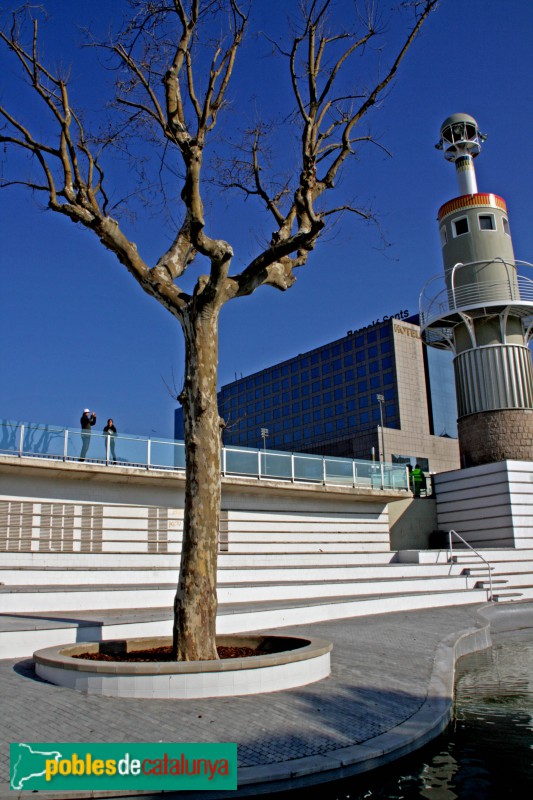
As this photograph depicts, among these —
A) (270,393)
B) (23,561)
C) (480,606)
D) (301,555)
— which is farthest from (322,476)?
(270,393)

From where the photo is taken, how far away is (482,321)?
29.2 m

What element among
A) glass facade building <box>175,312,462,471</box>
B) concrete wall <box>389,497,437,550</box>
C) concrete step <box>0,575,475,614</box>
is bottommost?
concrete step <box>0,575,475,614</box>

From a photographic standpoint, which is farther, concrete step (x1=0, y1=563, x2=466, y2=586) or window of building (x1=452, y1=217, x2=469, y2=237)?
window of building (x1=452, y1=217, x2=469, y2=237)

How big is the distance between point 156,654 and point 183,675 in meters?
1.71

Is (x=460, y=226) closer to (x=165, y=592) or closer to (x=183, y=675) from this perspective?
(x=165, y=592)

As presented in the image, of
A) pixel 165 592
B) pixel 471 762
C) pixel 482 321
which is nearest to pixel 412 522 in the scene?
pixel 482 321

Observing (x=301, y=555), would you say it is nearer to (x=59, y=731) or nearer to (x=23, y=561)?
(x=23, y=561)

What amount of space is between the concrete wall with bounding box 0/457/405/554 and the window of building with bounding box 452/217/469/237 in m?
13.0

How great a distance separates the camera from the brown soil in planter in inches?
332

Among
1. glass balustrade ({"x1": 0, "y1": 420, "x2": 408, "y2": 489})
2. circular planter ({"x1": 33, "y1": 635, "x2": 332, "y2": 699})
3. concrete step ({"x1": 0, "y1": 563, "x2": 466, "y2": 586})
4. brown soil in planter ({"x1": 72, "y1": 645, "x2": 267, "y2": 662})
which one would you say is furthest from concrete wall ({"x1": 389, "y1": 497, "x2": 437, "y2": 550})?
circular planter ({"x1": 33, "y1": 635, "x2": 332, "y2": 699})

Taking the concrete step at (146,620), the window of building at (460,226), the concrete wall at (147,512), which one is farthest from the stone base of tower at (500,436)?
the concrete step at (146,620)

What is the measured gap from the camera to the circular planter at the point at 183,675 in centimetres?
713

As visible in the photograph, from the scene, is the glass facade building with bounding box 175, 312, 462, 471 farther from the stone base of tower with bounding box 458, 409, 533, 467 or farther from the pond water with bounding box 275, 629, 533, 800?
the pond water with bounding box 275, 629, 533, 800

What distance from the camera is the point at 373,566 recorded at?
20984mm
